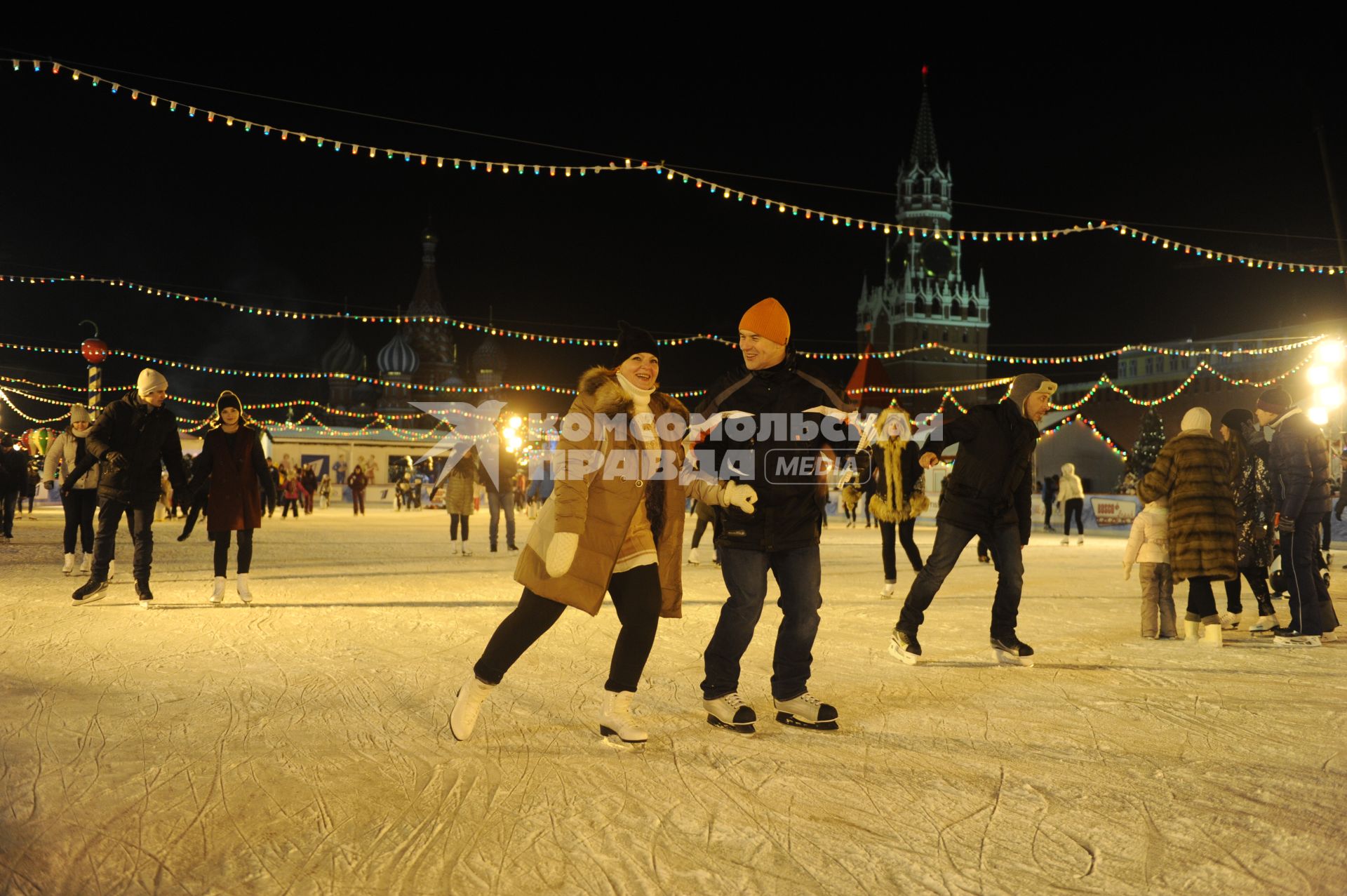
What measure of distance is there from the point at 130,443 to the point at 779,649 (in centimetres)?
517

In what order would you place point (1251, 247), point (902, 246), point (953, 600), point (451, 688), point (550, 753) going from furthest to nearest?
point (902, 246), point (1251, 247), point (953, 600), point (451, 688), point (550, 753)

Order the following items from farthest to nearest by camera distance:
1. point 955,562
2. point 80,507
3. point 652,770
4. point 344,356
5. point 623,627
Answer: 1. point 344,356
2. point 80,507
3. point 955,562
4. point 623,627
5. point 652,770

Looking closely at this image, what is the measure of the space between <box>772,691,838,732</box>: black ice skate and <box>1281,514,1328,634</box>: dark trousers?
146 inches

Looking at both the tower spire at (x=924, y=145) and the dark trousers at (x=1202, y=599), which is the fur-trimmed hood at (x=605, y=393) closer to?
the dark trousers at (x=1202, y=599)

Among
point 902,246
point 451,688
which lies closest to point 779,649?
point 451,688

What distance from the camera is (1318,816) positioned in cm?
289

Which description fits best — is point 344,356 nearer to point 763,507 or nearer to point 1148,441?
point 1148,441

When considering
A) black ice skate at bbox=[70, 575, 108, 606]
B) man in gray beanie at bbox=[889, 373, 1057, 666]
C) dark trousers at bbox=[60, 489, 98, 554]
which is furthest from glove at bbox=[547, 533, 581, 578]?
dark trousers at bbox=[60, 489, 98, 554]

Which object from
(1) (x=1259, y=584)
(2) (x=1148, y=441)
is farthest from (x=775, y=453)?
(2) (x=1148, y=441)

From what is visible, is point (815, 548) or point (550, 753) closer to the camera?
point (550, 753)

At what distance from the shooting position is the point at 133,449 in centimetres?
734

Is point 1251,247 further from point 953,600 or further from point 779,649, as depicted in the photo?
point 779,649

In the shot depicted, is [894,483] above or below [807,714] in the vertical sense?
above

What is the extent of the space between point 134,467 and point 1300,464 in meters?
7.05
